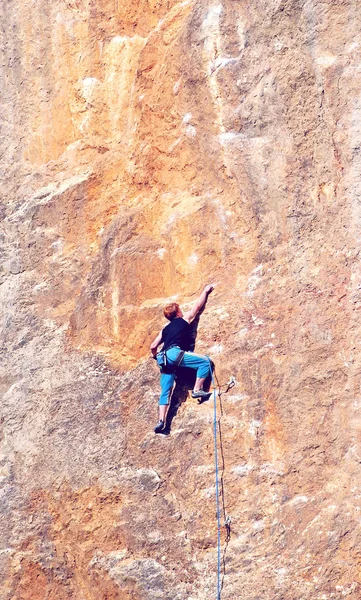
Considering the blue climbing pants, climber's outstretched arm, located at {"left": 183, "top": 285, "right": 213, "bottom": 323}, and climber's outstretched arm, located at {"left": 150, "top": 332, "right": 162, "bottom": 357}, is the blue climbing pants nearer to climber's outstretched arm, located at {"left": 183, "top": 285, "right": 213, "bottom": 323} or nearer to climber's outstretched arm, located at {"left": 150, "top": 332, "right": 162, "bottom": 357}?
climber's outstretched arm, located at {"left": 150, "top": 332, "right": 162, "bottom": 357}

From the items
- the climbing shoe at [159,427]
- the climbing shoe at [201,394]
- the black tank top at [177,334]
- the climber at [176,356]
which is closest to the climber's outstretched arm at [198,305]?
Result: the climber at [176,356]

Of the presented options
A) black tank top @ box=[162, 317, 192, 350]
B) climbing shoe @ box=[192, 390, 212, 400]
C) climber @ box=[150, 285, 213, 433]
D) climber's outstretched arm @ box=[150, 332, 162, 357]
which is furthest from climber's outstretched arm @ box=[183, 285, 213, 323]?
climbing shoe @ box=[192, 390, 212, 400]

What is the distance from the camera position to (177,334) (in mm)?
10000

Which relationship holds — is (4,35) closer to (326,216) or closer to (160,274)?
(160,274)

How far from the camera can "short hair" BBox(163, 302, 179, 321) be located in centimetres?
1015

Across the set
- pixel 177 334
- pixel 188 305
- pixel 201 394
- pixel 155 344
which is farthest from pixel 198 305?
pixel 201 394

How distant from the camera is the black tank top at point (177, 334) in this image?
9.98 metres

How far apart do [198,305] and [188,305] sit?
207 millimetres

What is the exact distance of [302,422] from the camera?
962 centimetres

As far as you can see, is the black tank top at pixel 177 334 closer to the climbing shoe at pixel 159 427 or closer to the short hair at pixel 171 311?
the short hair at pixel 171 311

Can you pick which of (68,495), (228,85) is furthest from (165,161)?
(68,495)

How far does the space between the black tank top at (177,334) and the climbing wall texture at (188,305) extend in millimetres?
237

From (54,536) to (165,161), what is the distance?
4.28 m

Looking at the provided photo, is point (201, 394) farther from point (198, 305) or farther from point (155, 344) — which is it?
point (198, 305)
